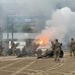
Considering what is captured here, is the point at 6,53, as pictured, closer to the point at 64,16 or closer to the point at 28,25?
the point at 28,25

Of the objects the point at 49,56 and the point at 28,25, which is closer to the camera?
the point at 49,56

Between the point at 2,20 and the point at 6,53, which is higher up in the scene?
the point at 2,20

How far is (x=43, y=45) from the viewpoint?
3559 centimetres

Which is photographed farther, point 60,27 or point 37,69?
point 60,27

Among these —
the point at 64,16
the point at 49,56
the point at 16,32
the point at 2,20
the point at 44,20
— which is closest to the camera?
the point at 49,56

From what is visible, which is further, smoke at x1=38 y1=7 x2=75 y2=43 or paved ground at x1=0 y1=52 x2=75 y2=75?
smoke at x1=38 y1=7 x2=75 y2=43

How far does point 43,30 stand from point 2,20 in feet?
27.5

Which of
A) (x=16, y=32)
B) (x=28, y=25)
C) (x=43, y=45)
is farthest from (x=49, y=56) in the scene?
(x=16, y=32)

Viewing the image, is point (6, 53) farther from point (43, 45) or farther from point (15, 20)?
point (43, 45)

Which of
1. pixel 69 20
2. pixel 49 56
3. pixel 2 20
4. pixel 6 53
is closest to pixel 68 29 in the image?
pixel 69 20

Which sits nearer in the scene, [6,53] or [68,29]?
[68,29]

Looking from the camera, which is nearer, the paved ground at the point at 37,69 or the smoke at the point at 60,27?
the paved ground at the point at 37,69

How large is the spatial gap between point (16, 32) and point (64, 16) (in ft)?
50.7

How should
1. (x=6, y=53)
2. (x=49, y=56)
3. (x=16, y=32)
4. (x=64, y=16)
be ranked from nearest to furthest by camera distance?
1. (x=49, y=56)
2. (x=64, y=16)
3. (x=6, y=53)
4. (x=16, y=32)
